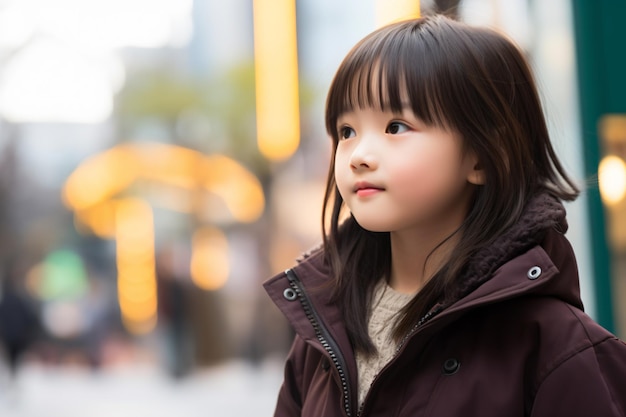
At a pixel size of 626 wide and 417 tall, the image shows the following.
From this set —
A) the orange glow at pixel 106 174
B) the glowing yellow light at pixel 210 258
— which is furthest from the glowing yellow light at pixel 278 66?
the orange glow at pixel 106 174

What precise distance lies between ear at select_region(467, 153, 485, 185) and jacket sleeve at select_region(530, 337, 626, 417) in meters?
0.35

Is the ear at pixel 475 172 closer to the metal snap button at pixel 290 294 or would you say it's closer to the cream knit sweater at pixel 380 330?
the cream knit sweater at pixel 380 330

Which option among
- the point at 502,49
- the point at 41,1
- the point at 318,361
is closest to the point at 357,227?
the point at 318,361

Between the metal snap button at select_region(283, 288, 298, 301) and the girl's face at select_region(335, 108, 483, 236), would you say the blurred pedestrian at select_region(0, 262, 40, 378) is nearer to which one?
the metal snap button at select_region(283, 288, 298, 301)

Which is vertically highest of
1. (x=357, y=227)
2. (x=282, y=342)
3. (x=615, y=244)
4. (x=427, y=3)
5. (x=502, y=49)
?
(x=427, y=3)

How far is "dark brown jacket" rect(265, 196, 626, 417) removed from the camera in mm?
1505

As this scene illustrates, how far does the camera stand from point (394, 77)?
165 cm

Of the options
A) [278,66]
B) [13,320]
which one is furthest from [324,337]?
[278,66]

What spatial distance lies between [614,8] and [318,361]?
2254 mm

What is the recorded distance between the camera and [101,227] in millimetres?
22000

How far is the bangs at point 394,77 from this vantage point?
1.64 m

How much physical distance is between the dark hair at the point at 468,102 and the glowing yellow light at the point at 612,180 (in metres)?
1.93

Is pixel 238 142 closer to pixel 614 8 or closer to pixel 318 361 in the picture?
pixel 614 8

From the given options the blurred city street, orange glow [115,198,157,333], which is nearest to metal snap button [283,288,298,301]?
the blurred city street
